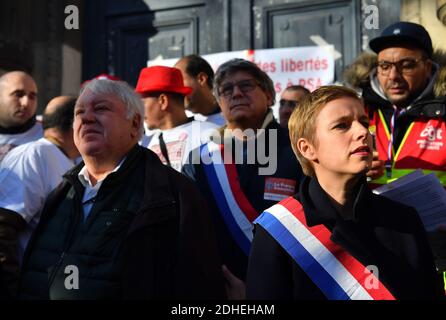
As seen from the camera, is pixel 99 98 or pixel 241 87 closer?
pixel 99 98

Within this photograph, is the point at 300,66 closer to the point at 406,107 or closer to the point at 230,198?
the point at 406,107

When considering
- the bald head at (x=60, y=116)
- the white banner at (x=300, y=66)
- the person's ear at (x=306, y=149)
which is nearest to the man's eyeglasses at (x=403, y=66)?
the person's ear at (x=306, y=149)

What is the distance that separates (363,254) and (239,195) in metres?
1.15

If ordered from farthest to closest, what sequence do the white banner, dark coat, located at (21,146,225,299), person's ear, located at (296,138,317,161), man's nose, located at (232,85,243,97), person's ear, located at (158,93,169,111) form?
the white banner < person's ear, located at (158,93,169,111) < man's nose, located at (232,85,243,97) < dark coat, located at (21,146,225,299) < person's ear, located at (296,138,317,161)

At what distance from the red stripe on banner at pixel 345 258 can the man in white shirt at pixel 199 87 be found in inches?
105

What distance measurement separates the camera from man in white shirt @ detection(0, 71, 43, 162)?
4598 mm

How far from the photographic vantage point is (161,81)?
4422 millimetres

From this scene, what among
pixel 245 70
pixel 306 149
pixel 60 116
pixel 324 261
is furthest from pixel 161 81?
pixel 324 261

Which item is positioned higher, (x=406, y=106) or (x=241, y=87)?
(x=241, y=87)

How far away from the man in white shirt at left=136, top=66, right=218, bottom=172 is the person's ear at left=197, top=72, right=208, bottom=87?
49 centimetres

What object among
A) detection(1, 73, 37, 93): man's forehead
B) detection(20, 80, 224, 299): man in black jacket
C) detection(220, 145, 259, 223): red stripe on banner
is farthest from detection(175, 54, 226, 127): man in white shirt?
detection(20, 80, 224, 299): man in black jacket

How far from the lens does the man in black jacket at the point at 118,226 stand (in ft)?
8.90

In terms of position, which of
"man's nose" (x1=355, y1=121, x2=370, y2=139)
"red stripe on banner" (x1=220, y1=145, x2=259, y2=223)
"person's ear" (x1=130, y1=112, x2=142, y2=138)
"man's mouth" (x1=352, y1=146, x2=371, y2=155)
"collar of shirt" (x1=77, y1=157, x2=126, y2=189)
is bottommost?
"red stripe on banner" (x1=220, y1=145, x2=259, y2=223)

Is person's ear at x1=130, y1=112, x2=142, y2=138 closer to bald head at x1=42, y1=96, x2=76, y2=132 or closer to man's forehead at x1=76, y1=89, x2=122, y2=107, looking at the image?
man's forehead at x1=76, y1=89, x2=122, y2=107
